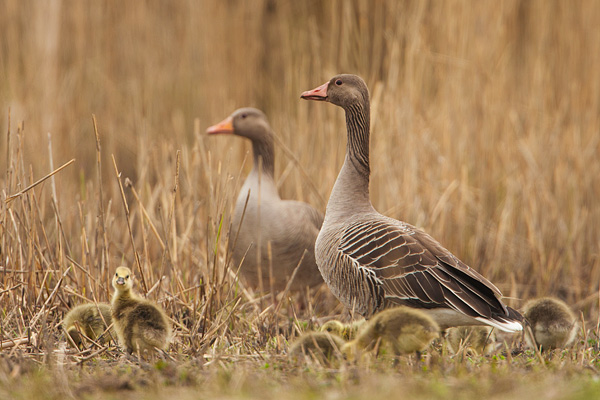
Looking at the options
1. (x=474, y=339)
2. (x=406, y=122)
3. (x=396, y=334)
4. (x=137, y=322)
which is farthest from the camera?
(x=406, y=122)

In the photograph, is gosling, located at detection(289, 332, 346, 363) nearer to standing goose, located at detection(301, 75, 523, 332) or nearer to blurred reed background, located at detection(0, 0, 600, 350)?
standing goose, located at detection(301, 75, 523, 332)

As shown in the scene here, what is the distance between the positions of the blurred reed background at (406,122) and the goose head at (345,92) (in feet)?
4.21

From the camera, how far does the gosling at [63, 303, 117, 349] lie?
4453mm

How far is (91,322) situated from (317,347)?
1.55 m

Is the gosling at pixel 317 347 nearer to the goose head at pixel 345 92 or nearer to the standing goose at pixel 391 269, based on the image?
the standing goose at pixel 391 269

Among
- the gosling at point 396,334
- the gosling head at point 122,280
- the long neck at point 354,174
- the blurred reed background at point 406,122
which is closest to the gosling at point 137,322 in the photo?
the gosling head at point 122,280

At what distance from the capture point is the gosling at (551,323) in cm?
466

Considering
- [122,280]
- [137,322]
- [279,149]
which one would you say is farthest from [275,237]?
[279,149]

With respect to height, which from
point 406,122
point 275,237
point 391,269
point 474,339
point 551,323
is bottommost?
point 474,339

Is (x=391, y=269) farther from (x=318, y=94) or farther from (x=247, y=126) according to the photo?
(x=247, y=126)

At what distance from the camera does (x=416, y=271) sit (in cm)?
440

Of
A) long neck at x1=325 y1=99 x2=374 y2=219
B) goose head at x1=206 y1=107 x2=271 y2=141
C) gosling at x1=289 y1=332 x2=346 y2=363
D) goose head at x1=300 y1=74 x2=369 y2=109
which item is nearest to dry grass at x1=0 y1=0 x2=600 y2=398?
gosling at x1=289 y1=332 x2=346 y2=363

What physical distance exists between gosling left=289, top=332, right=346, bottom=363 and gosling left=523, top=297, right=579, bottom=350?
1.52 meters

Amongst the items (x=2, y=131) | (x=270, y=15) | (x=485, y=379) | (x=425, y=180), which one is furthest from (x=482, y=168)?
(x=2, y=131)
